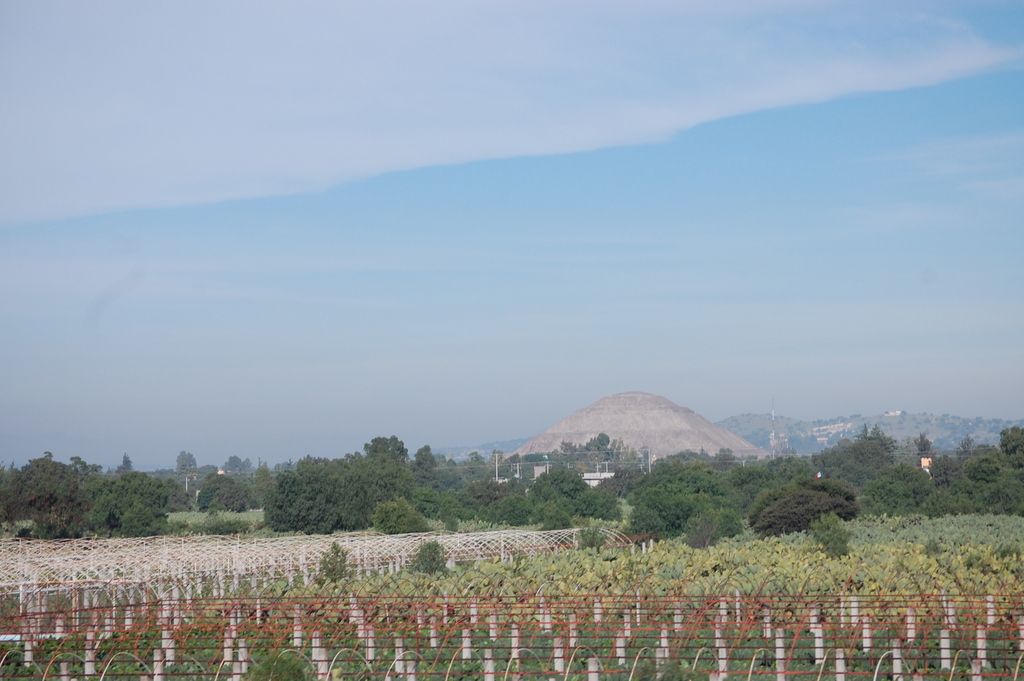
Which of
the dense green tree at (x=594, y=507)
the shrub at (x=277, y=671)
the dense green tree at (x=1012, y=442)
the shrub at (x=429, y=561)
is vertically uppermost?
the dense green tree at (x=1012, y=442)

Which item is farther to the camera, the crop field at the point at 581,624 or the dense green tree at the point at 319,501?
the dense green tree at the point at 319,501

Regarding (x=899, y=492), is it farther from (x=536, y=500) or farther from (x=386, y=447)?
(x=386, y=447)

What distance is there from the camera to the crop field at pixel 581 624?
12898 mm

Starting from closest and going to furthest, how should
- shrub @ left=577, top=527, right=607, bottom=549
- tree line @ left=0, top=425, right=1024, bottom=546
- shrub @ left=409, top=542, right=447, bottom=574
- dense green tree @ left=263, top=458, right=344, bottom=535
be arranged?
shrub @ left=409, top=542, right=447, bottom=574, shrub @ left=577, top=527, right=607, bottom=549, tree line @ left=0, top=425, right=1024, bottom=546, dense green tree @ left=263, top=458, right=344, bottom=535

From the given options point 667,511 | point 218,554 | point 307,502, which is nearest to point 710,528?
A: point 667,511

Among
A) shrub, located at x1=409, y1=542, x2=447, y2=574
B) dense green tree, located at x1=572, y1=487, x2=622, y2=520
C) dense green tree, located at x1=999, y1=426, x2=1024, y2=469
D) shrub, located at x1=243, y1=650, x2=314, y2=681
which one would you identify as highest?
dense green tree, located at x1=999, y1=426, x2=1024, y2=469

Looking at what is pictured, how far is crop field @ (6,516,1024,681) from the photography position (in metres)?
12.9

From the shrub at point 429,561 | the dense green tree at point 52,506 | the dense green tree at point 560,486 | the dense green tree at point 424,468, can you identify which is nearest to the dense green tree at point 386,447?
the dense green tree at point 424,468

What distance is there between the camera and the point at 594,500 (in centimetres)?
6178

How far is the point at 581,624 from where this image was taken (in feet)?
45.0

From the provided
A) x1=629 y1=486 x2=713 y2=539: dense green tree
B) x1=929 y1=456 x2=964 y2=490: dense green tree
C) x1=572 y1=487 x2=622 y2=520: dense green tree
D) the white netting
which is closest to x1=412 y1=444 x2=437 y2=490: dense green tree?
x1=572 y1=487 x2=622 y2=520: dense green tree

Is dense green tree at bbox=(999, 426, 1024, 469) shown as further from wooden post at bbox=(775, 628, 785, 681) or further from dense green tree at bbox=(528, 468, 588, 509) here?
wooden post at bbox=(775, 628, 785, 681)

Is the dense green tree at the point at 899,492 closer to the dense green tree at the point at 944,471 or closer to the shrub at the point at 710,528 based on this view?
the shrub at the point at 710,528

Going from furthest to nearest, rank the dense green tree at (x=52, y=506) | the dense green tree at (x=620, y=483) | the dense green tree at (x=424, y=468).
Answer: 1. the dense green tree at (x=620, y=483)
2. the dense green tree at (x=424, y=468)
3. the dense green tree at (x=52, y=506)
